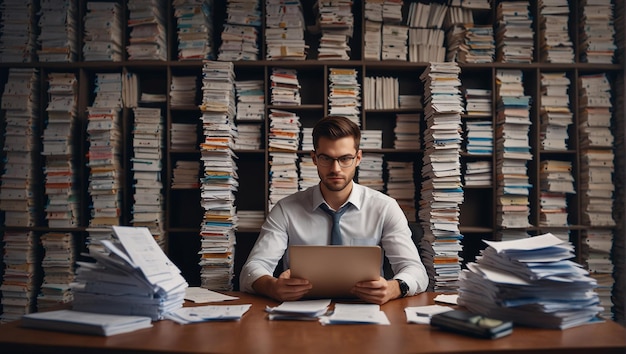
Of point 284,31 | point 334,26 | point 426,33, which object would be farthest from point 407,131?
point 284,31

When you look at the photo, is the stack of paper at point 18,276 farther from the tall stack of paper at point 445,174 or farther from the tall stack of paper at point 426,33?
the tall stack of paper at point 426,33

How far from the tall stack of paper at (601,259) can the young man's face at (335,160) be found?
2453 mm

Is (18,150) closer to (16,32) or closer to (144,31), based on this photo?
(16,32)

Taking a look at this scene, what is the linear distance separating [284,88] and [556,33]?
2.22 m

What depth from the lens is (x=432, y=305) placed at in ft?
5.65

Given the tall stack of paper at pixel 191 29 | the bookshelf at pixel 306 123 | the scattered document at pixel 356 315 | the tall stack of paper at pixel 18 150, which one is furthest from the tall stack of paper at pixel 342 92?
the tall stack of paper at pixel 18 150

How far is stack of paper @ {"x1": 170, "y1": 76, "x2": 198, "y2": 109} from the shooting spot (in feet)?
12.4

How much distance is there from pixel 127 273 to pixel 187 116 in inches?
104

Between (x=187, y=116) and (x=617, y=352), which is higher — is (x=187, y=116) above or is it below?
above

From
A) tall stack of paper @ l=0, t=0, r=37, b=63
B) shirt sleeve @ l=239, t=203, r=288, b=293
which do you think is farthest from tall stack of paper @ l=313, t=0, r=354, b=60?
tall stack of paper @ l=0, t=0, r=37, b=63

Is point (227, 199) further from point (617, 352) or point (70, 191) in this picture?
point (617, 352)

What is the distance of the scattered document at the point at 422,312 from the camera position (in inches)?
58.2

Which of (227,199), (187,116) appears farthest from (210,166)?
(187,116)

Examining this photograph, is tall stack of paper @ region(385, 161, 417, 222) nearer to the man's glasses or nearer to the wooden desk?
the man's glasses
